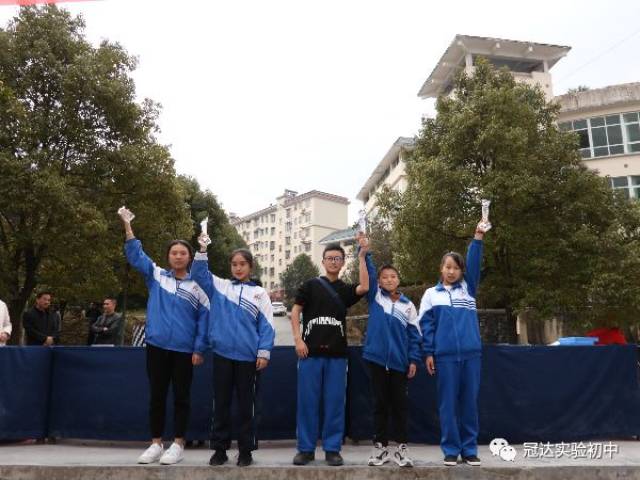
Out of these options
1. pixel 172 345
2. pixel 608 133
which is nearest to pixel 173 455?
pixel 172 345

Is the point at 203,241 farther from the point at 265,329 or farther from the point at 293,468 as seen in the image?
the point at 293,468

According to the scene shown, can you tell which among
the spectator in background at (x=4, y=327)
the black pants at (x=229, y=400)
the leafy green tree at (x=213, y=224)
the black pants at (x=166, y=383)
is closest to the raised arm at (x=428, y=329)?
the black pants at (x=229, y=400)

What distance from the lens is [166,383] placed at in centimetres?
484

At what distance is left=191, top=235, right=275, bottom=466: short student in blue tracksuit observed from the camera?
4.66 meters

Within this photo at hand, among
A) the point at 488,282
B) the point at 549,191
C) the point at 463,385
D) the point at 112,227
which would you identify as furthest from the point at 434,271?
the point at 463,385

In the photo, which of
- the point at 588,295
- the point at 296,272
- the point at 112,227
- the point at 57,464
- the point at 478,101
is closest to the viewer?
the point at 57,464

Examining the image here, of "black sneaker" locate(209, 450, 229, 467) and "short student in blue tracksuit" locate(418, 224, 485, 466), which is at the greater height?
"short student in blue tracksuit" locate(418, 224, 485, 466)

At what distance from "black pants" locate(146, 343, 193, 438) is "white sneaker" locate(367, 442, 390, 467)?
69.2 inches

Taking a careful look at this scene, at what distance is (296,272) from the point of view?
72.8 m

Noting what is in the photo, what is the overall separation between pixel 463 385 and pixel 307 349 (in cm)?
149

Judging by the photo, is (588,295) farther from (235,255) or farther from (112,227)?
(112,227)

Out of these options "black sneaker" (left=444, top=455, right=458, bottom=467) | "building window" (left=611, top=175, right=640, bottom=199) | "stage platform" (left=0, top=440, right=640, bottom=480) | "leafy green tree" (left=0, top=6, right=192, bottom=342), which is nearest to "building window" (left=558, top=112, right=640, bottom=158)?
"building window" (left=611, top=175, right=640, bottom=199)

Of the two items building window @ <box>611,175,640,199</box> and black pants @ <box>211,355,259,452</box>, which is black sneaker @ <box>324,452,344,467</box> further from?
building window @ <box>611,175,640,199</box>

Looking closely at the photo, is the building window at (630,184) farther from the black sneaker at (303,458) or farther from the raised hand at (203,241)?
the raised hand at (203,241)
